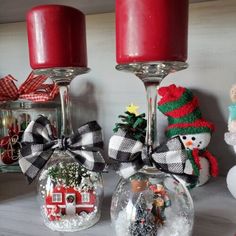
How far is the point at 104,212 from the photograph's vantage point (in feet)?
1.38

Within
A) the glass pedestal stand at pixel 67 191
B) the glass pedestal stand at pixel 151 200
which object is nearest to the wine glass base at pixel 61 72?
the glass pedestal stand at pixel 67 191

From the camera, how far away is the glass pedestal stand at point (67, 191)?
389mm

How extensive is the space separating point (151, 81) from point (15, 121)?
15.8 inches

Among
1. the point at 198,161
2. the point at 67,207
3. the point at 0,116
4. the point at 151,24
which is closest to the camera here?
the point at 151,24

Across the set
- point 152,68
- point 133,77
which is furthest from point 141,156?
point 133,77

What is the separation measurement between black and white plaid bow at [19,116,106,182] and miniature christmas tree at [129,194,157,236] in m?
0.09

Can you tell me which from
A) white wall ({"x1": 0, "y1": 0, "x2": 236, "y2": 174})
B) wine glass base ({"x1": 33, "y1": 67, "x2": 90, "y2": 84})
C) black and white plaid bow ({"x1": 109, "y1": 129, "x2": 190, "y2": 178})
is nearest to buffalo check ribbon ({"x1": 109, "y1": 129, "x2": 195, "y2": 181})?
black and white plaid bow ({"x1": 109, "y1": 129, "x2": 190, "y2": 178})

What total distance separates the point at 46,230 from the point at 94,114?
0.32m

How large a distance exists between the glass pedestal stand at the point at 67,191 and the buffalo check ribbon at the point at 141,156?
0.23ft

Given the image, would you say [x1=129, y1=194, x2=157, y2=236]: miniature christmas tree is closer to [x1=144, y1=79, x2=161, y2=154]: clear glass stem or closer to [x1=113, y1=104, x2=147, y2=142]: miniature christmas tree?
[x1=144, y1=79, x2=161, y2=154]: clear glass stem

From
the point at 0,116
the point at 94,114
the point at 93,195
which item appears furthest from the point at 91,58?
the point at 93,195

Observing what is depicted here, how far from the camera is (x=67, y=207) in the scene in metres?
0.39

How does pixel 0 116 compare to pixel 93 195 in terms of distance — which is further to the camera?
pixel 0 116

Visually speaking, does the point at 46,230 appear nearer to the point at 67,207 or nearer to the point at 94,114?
the point at 67,207
